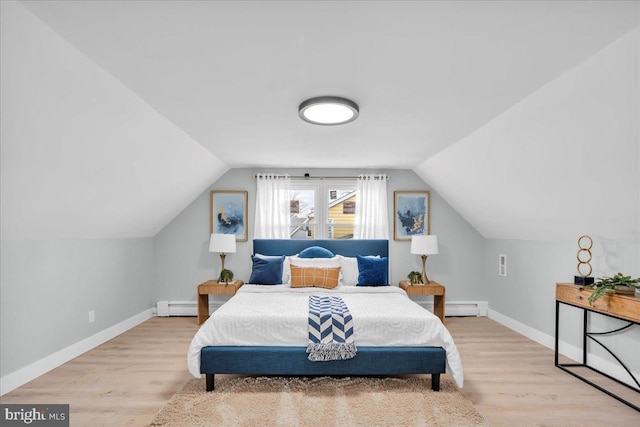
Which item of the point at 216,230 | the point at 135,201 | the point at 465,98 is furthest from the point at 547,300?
the point at 135,201

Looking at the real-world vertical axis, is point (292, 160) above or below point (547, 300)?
above

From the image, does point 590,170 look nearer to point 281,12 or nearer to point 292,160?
point 281,12

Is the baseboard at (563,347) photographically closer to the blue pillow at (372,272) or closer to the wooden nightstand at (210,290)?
the blue pillow at (372,272)

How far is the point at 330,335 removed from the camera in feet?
9.34

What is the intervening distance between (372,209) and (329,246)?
0.88 m

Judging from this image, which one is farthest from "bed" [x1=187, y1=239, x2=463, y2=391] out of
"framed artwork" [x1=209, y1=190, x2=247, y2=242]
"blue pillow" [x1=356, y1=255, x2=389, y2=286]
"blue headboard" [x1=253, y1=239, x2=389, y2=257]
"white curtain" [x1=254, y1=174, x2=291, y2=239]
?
"framed artwork" [x1=209, y1=190, x2=247, y2=242]

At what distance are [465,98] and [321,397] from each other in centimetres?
250

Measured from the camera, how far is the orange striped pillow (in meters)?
4.18

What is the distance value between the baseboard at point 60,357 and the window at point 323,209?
256 centimetres

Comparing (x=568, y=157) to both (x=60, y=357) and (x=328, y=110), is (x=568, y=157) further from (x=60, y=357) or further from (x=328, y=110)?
(x=60, y=357)

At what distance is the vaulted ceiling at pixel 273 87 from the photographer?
1.59 m

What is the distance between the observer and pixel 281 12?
1.55 metres

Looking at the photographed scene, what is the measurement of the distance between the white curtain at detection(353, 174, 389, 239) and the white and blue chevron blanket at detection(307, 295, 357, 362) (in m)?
2.30

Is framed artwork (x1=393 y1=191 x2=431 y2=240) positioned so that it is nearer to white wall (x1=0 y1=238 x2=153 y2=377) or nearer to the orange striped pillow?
the orange striped pillow
